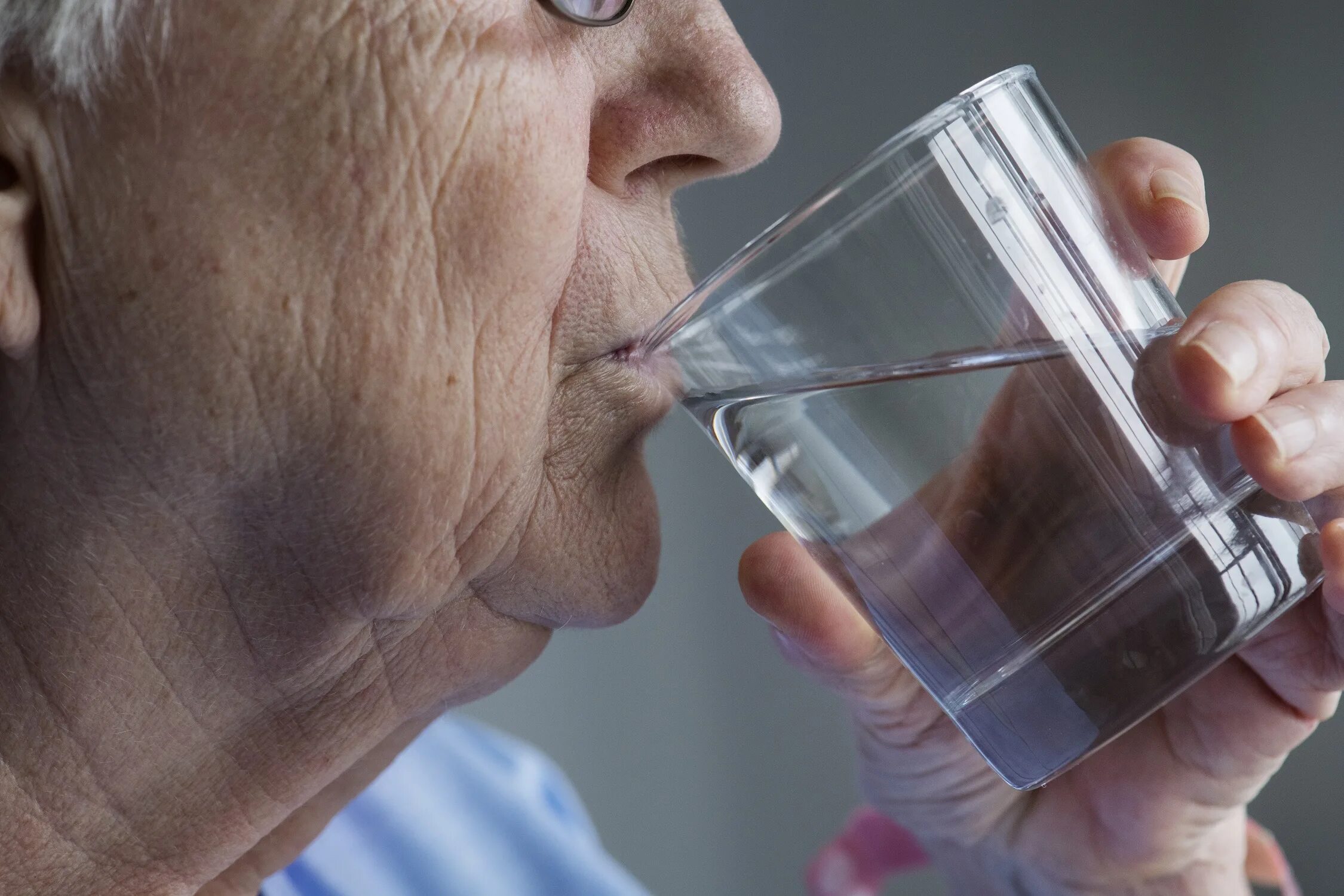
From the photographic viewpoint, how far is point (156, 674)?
66 centimetres

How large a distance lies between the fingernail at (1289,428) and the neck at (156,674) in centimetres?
45

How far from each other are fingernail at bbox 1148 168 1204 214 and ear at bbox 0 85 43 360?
25.9 inches

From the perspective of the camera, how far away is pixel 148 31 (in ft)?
1.80

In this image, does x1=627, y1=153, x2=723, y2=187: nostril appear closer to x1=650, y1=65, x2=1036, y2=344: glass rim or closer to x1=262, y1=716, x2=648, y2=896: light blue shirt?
x1=650, y1=65, x2=1036, y2=344: glass rim

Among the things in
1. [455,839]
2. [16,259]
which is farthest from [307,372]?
[455,839]

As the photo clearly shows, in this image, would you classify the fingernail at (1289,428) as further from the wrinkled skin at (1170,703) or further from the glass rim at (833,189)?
the glass rim at (833,189)

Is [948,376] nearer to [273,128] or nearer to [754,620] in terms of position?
[273,128]

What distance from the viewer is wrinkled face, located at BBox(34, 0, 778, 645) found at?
555 mm

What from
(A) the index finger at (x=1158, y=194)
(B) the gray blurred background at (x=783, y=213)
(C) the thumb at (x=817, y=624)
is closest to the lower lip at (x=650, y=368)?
(C) the thumb at (x=817, y=624)

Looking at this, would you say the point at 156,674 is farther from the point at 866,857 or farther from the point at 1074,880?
the point at 866,857

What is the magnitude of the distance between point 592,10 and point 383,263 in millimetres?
175

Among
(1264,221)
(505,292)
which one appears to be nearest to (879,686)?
(505,292)

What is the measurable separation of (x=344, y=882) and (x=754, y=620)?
1384mm

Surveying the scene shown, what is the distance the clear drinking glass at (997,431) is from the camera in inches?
21.3
